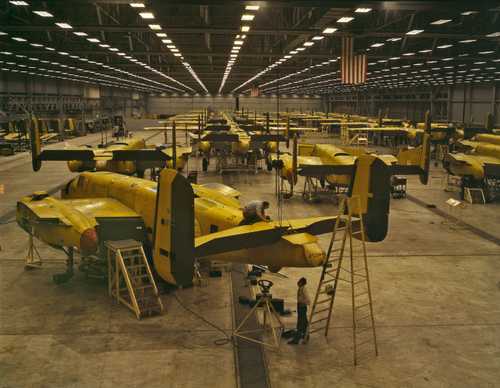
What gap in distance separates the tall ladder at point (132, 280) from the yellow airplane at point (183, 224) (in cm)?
68

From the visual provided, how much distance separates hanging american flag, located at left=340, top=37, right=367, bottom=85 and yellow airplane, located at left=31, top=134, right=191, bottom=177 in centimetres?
995

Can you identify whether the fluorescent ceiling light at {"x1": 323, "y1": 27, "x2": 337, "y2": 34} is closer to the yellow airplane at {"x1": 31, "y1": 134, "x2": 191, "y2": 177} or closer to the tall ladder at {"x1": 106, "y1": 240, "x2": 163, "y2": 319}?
the yellow airplane at {"x1": 31, "y1": 134, "x2": 191, "y2": 177}

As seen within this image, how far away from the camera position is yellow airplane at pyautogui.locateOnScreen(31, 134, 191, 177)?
21.9 meters

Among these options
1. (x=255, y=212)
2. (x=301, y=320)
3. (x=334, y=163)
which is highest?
(x=255, y=212)

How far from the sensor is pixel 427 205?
3042 cm

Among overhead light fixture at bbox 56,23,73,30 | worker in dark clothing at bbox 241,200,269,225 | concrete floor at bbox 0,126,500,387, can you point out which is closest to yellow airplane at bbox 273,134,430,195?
concrete floor at bbox 0,126,500,387

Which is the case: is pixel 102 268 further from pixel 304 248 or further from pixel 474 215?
pixel 474 215

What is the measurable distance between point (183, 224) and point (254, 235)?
1.69 m

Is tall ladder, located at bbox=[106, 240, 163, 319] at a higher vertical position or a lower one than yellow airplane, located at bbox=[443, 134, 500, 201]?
lower

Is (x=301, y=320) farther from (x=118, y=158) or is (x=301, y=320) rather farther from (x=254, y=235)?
(x=118, y=158)

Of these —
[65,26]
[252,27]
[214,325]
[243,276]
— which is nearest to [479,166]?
[252,27]

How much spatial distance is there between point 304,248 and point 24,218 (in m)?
10.5

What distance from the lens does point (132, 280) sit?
15492 mm

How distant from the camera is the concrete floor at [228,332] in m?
11.1
